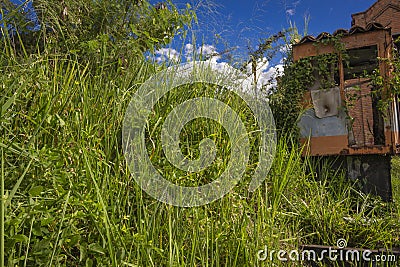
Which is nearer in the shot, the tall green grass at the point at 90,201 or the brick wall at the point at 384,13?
the tall green grass at the point at 90,201

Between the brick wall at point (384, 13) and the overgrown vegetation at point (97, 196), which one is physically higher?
the brick wall at point (384, 13)

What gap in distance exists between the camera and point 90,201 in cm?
116

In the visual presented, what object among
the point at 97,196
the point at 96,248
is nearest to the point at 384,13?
the point at 97,196

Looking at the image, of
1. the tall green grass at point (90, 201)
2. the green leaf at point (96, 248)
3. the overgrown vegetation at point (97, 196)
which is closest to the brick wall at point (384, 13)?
the overgrown vegetation at point (97, 196)

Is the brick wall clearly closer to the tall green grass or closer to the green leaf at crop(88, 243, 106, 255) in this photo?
the tall green grass

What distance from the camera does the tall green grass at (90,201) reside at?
44.0 inches

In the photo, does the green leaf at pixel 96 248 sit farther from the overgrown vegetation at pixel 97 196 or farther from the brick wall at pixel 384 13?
the brick wall at pixel 384 13

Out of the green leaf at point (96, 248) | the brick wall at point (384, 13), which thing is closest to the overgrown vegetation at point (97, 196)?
the green leaf at point (96, 248)

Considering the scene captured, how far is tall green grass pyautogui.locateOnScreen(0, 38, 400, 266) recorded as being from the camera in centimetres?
112

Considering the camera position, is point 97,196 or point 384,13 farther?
point 384,13

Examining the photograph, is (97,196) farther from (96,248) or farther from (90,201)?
(96,248)

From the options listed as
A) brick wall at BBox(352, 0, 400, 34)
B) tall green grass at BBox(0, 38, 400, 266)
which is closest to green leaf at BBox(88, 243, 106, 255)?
tall green grass at BBox(0, 38, 400, 266)

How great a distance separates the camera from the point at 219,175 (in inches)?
69.2

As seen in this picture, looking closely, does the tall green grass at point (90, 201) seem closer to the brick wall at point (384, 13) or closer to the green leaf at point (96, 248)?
the green leaf at point (96, 248)
